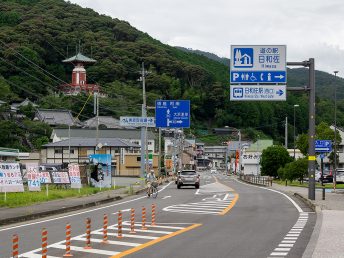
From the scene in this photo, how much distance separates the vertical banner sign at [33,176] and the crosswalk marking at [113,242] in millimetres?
15949

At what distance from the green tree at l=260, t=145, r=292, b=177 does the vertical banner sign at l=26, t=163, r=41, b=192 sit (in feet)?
136

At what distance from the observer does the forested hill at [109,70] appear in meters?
107

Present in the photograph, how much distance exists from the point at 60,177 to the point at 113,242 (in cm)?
2495

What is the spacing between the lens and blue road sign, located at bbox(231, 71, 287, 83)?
29578 mm

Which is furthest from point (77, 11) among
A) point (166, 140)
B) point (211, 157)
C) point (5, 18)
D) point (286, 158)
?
point (286, 158)

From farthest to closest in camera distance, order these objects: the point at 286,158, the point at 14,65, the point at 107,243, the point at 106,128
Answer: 1. the point at 106,128
2. the point at 14,65
3. the point at 286,158
4. the point at 107,243

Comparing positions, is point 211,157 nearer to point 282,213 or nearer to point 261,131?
point 261,131

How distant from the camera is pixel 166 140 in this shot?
145 metres

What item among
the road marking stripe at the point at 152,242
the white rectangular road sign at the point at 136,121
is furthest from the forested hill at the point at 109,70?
the road marking stripe at the point at 152,242

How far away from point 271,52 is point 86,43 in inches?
4027

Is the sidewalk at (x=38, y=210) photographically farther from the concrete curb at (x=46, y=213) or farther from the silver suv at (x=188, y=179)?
the silver suv at (x=188, y=179)

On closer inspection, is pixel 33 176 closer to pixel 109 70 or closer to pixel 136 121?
pixel 136 121

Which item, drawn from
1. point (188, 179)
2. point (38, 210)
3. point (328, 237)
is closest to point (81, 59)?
point (188, 179)

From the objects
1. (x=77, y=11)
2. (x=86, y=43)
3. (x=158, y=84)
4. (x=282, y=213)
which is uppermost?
(x=77, y=11)
